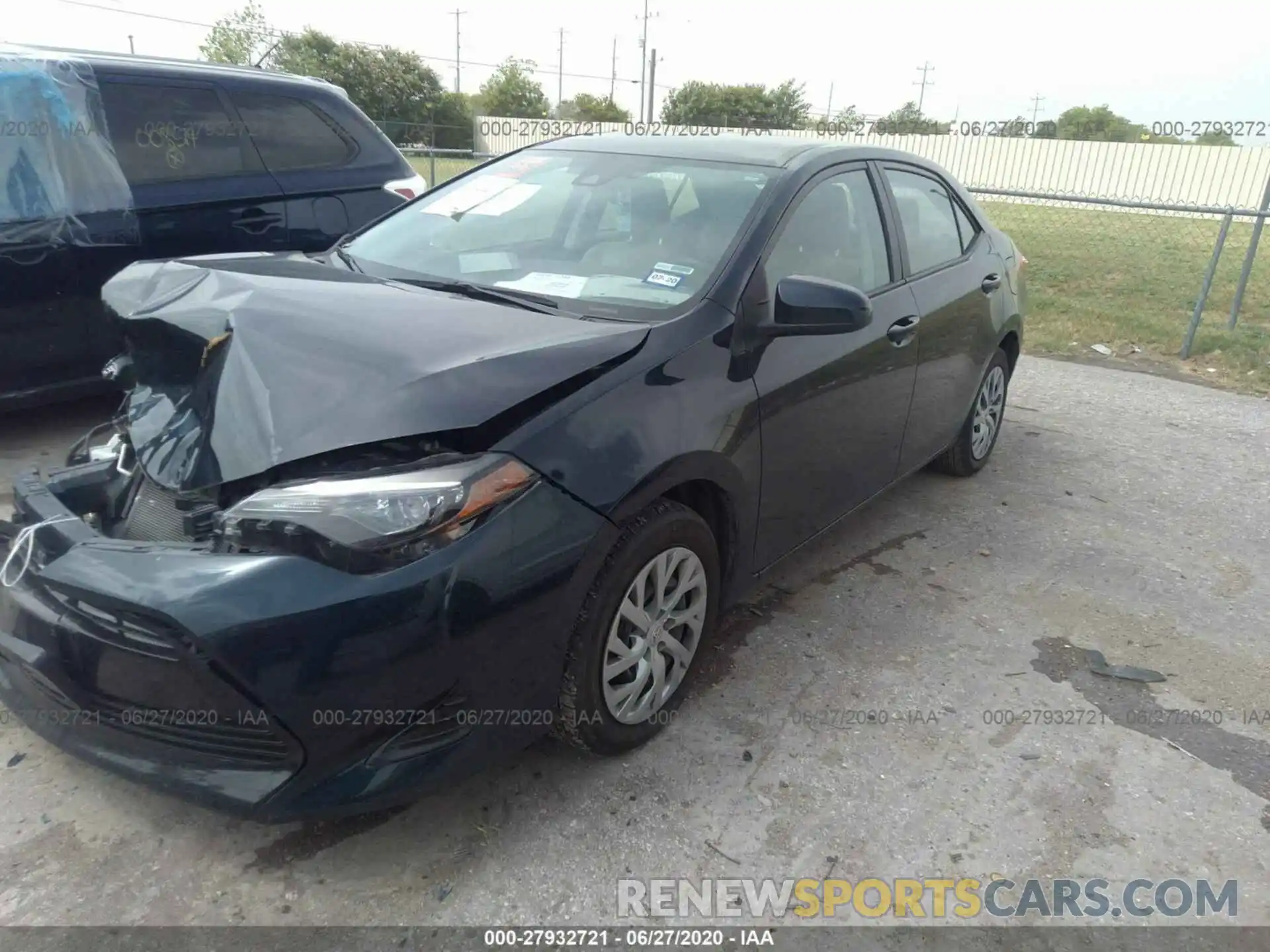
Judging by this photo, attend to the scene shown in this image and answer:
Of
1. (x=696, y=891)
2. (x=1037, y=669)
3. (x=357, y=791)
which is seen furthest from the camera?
(x=1037, y=669)

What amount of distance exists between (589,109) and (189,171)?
190 feet

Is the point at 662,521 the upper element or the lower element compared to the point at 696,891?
upper

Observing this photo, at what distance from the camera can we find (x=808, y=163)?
10.7 feet

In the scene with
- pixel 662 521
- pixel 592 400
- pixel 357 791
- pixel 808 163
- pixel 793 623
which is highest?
pixel 808 163

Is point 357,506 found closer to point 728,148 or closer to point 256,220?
point 728,148

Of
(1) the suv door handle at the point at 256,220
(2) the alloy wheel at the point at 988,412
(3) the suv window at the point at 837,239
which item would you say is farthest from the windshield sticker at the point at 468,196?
(2) the alloy wheel at the point at 988,412

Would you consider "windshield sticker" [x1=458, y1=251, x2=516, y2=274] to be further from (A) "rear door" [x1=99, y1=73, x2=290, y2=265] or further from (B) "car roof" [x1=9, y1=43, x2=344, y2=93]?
(B) "car roof" [x1=9, y1=43, x2=344, y2=93]

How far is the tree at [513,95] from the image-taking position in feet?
204

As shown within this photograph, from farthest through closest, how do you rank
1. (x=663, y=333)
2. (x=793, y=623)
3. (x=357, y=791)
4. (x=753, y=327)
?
(x=793, y=623) → (x=753, y=327) → (x=663, y=333) → (x=357, y=791)

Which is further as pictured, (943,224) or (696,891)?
(943,224)

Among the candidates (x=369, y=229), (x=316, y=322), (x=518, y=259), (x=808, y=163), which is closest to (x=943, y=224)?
(x=808, y=163)

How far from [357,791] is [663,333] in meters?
1.37

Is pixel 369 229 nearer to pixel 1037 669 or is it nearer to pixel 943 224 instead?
pixel 943 224

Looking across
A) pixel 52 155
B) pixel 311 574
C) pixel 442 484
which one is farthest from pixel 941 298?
pixel 52 155
